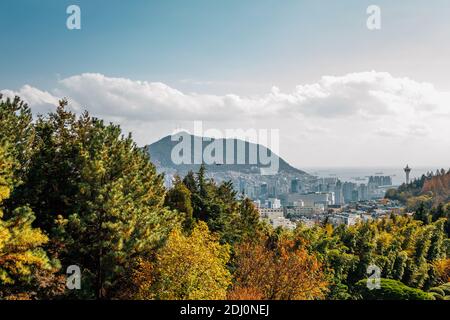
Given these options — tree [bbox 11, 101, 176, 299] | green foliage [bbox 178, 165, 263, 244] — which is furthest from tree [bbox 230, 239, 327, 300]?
tree [bbox 11, 101, 176, 299]

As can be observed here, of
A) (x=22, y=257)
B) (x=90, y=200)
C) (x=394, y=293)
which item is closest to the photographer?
(x=22, y=257)

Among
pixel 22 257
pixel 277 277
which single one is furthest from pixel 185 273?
pixel 277 277

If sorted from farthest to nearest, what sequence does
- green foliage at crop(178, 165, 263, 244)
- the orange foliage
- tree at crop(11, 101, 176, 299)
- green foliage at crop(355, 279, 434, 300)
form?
the orange foliage < green foliage at crop(178, 165, 263, 244) < green foliage at crop(355, 279, 434, 300) < tree at crop(11, 101, 176, 299)

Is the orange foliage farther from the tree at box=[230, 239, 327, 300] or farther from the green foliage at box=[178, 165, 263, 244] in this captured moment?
the tree at box=[230, 239, 327, 300]

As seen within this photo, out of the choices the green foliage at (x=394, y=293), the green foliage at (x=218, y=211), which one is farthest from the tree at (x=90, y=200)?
the green foliage at (x=394, y=293)

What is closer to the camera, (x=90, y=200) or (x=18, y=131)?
(x=90, y=200)

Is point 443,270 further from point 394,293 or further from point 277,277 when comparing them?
point 277,277

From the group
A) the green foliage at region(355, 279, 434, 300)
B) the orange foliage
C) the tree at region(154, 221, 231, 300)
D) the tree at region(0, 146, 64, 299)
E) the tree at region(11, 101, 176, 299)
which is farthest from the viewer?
the orange foliage

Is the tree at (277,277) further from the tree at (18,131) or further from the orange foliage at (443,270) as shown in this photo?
the orange foliage at (443,270)

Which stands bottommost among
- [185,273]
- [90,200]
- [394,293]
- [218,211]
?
[394,293]

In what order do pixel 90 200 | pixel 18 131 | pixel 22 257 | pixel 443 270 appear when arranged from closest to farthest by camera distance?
1. pixel 22 257
2. pixel 90 200
3. pixel 18 131
4. pixel 443 270
